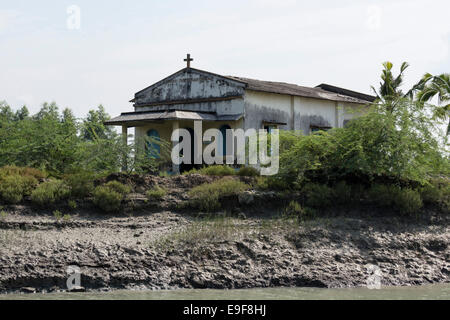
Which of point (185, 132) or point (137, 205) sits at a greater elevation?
point (185, 132)

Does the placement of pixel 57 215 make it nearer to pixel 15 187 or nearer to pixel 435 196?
pixel 15 187

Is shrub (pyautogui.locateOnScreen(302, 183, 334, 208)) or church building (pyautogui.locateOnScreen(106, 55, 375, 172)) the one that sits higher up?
church building (pyautogui.locateOnScreen(106, 55, 375, 172))

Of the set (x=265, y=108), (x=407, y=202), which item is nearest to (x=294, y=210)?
(x=407, y=202)

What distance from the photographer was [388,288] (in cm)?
1322

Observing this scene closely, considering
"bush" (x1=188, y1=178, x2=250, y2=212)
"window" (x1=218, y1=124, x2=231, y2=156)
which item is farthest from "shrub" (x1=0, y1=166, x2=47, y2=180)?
"window" (x1=218, y1=124, x2=231, y2=156)

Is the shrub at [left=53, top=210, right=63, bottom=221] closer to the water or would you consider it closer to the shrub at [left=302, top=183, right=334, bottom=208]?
the water

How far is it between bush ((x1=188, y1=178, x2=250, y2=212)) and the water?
4.45 metres

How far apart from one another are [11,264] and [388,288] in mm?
A: 7920

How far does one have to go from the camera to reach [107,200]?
16469mm

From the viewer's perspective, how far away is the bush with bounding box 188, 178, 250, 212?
1681 centimetres
